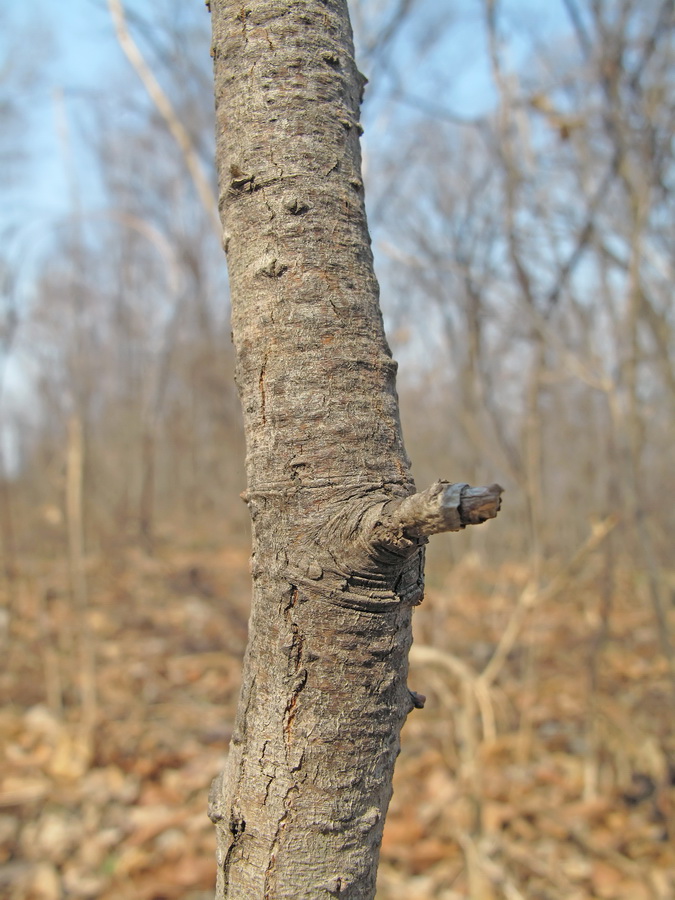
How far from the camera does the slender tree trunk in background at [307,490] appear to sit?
0.70m

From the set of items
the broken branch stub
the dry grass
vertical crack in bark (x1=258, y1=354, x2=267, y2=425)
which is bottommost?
the dry grass

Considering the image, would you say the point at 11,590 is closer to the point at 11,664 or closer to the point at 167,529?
the point at 11,664

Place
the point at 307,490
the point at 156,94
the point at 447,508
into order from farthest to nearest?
the point at 156,94 → the point at 307,490 → the point at 447,508

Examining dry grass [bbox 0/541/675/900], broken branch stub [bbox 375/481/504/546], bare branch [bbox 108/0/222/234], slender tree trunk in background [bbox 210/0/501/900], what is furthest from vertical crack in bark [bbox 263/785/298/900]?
Result: bare branch [bbox 108/0/222/234]

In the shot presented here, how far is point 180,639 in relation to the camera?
531 cm

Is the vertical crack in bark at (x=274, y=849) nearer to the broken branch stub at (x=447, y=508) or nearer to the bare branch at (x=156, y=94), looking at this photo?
the broken branch stub at (x=447, y=508)

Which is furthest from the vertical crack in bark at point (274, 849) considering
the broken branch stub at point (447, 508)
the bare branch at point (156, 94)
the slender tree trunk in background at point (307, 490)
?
the bare branch at point (156, 94)

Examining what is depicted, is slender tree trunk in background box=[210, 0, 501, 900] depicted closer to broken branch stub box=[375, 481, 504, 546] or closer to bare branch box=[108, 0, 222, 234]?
broken branch stub box=[375, 481, 504, 546]

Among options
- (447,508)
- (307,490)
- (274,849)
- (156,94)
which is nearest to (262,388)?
(307,490)

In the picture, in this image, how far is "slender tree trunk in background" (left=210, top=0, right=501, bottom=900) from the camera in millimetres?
701

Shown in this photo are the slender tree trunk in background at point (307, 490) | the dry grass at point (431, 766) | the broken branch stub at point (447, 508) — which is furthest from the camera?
the dry grass at point (431, 766)

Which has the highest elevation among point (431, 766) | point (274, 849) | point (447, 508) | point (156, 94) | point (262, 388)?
point (156, 94)

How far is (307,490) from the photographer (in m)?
0.71

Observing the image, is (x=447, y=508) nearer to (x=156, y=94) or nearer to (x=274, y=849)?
(x=274, y=849)
